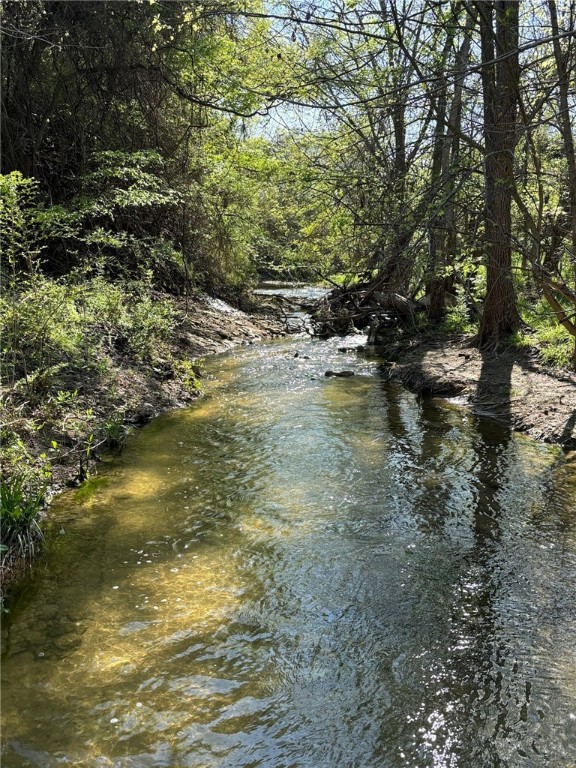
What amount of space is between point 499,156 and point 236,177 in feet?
30.0

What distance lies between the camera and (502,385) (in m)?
9.43

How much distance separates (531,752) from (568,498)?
11.2ft

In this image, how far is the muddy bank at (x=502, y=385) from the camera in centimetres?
802

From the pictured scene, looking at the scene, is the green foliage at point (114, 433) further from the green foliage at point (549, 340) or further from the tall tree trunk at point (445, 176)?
the green foliage at point (549, 340)

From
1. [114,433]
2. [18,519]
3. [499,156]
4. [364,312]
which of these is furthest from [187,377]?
[364,312]

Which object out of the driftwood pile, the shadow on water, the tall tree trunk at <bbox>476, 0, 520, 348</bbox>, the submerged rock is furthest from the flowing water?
the driftwood pile

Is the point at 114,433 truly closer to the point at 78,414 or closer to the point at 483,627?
the point at 78,414

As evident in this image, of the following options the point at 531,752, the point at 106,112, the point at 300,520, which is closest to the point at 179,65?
the point at 106,112

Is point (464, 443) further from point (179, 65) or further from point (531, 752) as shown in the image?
point (179, 65)

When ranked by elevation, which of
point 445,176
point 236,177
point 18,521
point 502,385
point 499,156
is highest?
point 236,177

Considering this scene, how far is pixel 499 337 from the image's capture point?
11016mm

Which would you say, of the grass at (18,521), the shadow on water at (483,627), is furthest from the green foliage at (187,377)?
the grass at (18,521)

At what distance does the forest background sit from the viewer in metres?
6.60

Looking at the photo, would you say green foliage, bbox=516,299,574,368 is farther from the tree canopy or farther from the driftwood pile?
the driftwood pile
